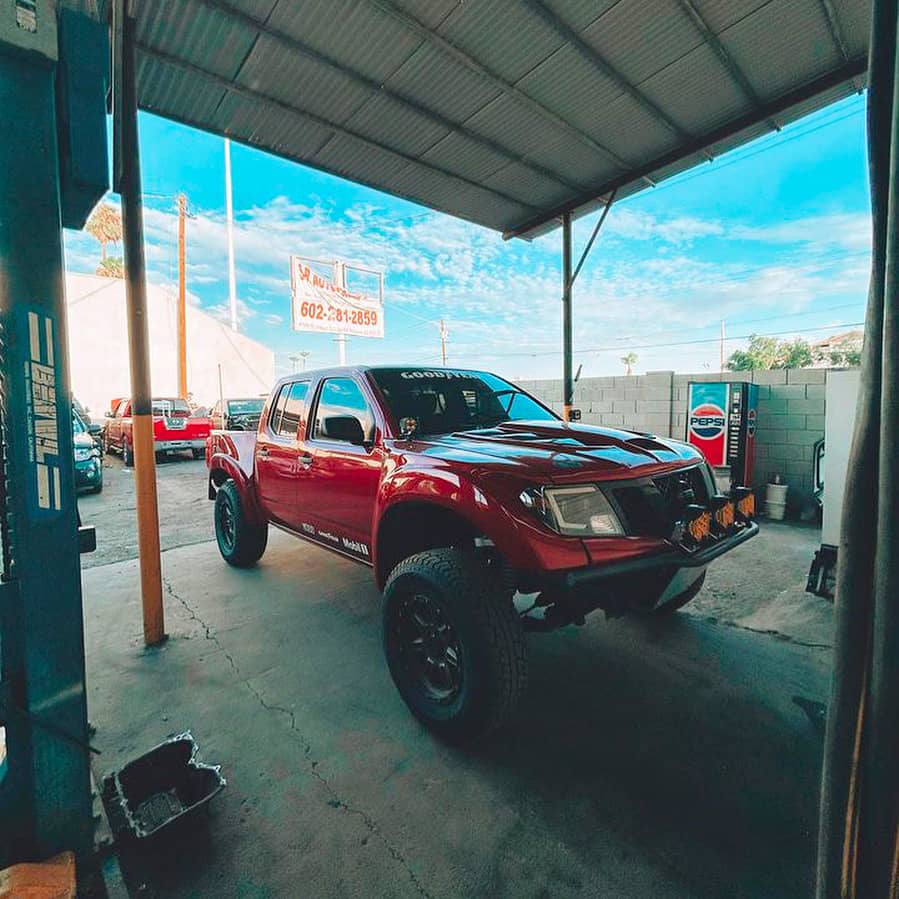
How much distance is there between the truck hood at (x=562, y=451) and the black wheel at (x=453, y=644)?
1.60 feet

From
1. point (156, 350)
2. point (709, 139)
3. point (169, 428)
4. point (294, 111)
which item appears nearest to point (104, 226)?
point (156, 350)

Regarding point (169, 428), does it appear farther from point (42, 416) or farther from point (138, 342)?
point (42, 416)

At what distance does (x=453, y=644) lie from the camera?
2307mm

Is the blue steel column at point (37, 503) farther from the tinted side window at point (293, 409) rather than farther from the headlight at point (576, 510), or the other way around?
the tinted side window at point (293, 409)

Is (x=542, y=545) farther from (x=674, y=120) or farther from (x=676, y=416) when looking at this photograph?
(x=676, y=416)

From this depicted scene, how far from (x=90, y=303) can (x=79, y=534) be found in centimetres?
2610

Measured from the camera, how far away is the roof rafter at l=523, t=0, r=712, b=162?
3.61m

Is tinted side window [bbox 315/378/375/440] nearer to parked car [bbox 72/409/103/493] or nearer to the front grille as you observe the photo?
the front grille

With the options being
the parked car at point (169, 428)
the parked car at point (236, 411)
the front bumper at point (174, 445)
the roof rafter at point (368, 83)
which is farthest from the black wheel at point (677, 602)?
the front bumper at point (174, 445)

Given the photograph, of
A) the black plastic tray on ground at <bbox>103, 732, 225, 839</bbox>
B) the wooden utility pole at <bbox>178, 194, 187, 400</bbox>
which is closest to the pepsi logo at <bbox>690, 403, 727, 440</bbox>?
the black plastic tray on ground at <bbox>103, 732, 225, 839</bbox>

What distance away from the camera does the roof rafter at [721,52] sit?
11.9 feet

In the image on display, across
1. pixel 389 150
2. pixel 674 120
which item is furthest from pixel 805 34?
pixel 389 150

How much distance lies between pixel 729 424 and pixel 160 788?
6.77 metres

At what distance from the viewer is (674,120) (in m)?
4.90
